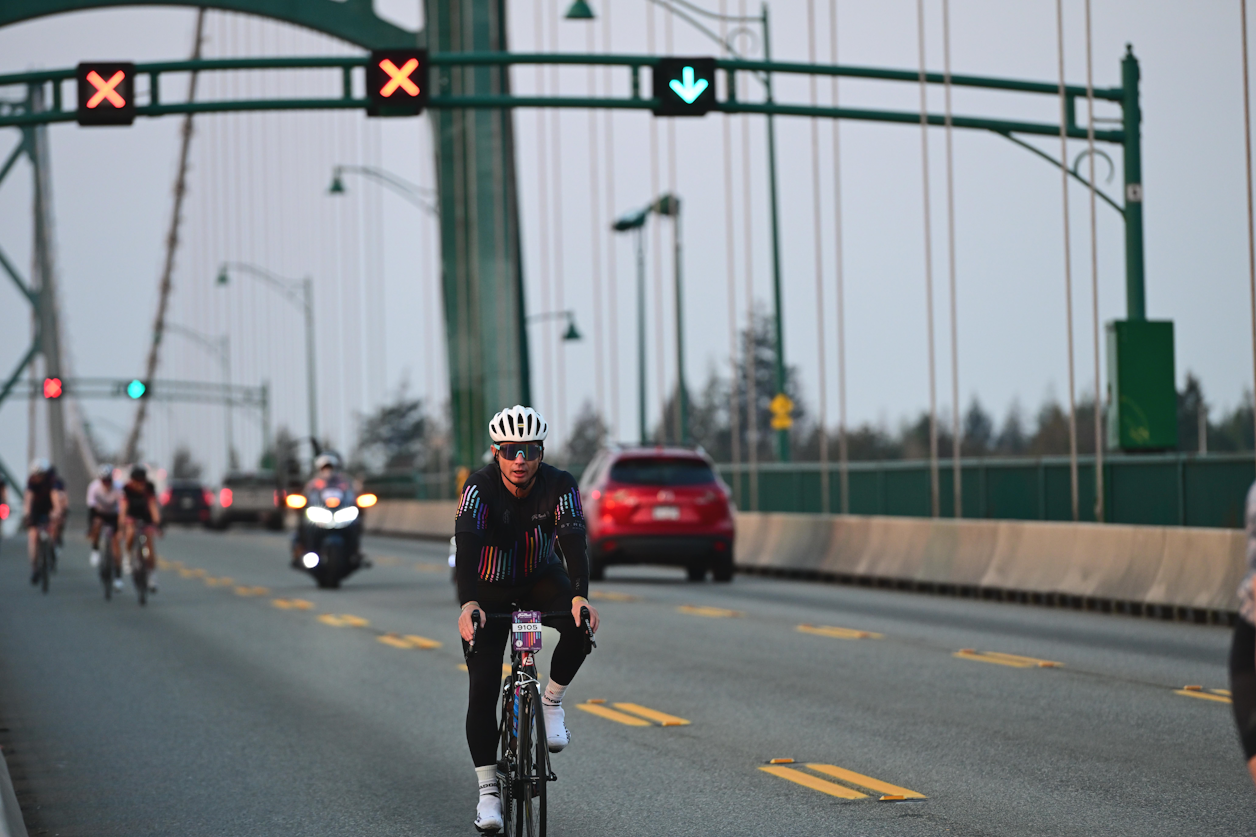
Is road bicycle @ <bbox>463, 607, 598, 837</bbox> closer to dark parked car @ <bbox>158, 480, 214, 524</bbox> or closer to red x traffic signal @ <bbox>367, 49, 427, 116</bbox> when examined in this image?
red x traffic signal @ <bbox>367, 49, 427, 116</bbox>

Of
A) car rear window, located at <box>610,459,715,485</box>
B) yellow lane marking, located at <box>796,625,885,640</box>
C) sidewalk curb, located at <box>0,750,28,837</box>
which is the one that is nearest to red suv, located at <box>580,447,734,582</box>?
car rear window, located at <box>610,459,715,485</box>

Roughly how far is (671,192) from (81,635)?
77.4 ft

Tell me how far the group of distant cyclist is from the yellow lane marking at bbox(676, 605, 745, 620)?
253 inches

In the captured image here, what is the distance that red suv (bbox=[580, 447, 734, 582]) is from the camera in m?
24.6

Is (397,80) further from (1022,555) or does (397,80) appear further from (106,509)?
(1022,555)

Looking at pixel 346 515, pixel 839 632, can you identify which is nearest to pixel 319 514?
pixel 346 515

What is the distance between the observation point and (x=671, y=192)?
40.4 meters

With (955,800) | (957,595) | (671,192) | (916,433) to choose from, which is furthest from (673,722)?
(916,433)

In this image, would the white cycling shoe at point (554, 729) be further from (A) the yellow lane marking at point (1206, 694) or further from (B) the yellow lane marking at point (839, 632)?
(B) the yellow lane marking at point (839, 632)

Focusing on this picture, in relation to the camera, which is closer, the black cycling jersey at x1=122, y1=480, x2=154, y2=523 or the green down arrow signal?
the green down arrow signal

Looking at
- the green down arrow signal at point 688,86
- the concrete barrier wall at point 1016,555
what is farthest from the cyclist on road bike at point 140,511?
the concrete barrier wall at point 1016,555

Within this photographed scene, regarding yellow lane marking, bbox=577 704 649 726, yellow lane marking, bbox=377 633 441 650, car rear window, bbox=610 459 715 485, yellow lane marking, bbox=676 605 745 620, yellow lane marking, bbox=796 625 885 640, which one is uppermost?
car rear window, bbox=610 459 715 485

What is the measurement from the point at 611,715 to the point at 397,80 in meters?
12.0

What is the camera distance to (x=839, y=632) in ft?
57.0
